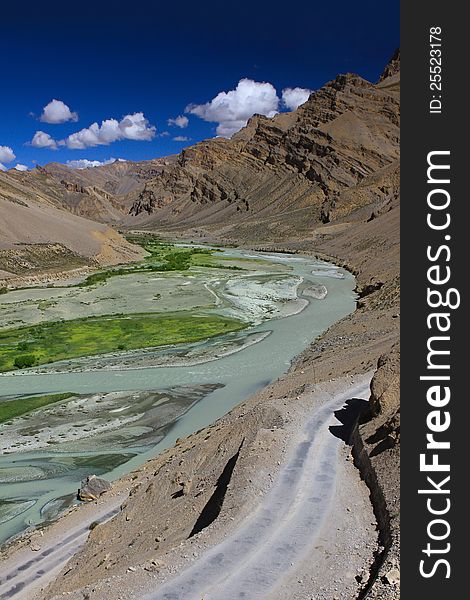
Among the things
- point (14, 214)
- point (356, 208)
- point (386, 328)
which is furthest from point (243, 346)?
point (356, 208)

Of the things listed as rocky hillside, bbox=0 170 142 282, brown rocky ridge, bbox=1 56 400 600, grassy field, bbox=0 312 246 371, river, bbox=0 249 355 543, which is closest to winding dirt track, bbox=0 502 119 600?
A: brown rocky ridge, bbox=1 56 400 600

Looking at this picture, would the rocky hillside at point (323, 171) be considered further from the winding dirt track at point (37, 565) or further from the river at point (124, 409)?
the winding dirt track at point (37, 565)

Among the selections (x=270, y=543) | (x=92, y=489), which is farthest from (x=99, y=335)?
(x=270, y=543)

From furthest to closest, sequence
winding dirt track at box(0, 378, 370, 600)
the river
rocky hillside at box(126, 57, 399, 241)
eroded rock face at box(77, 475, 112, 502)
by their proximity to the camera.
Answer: rocky hillside at box(126, 57, 399, 241) → the river → eroded rock face at box(77, 475, 112, 502) → winding dirt track at box(0, 378, 370, 600)

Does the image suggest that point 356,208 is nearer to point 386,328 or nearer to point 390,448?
point 386,328

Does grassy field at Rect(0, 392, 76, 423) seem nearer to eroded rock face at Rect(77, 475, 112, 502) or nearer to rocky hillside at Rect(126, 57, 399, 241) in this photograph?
eroded rock face at Rect(77, 475, 112, 502)
